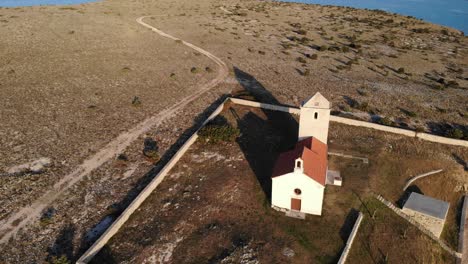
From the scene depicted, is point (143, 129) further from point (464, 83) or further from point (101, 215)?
point (464, 83)

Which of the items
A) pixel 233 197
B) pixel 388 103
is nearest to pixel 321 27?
pixel 388 103

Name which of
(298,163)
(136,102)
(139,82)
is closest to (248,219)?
(298,163)

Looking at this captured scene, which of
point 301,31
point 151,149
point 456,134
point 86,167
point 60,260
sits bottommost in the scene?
point 60,260

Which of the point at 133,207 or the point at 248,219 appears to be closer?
the point at 248,219

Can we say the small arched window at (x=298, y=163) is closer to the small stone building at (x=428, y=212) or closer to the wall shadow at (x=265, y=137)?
the wall shadow at (x=265, y=137)

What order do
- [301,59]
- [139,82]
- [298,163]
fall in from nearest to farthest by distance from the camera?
1. [298,163]
2. [139,82]
3. [301,59]

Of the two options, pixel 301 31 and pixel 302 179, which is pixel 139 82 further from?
pixel 301 31

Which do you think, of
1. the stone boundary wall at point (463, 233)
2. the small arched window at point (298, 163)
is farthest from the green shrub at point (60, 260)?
the stone boundary wall at point (463, 233)
